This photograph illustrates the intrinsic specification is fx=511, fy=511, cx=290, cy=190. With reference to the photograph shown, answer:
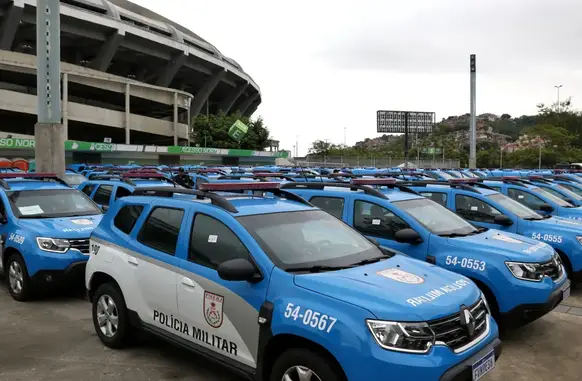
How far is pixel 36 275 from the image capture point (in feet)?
22.6

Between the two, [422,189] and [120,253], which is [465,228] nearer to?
[422,189]

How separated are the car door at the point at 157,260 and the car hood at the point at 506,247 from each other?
10.7ft

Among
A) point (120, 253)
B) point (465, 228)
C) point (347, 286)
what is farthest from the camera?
point (465, 228)

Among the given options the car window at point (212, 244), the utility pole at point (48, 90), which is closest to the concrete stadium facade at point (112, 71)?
the utility pole at point (48, 90)

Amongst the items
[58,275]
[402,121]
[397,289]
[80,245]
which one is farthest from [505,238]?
[402,121]

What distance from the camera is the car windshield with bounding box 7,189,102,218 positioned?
25.9 feet

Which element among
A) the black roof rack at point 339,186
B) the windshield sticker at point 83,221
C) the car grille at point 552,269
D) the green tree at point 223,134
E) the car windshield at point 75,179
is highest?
the green tree at point 223,134

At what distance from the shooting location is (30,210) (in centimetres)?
791

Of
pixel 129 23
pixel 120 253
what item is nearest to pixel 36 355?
pixel 120 253

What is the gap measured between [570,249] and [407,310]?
536cm

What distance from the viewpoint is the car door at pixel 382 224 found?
627cm

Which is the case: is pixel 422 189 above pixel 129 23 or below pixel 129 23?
below

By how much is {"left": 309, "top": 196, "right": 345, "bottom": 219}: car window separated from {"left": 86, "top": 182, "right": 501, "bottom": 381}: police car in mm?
1730

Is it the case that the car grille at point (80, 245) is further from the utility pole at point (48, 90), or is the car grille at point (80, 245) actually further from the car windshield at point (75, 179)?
the car windshield at point (75, 179)
